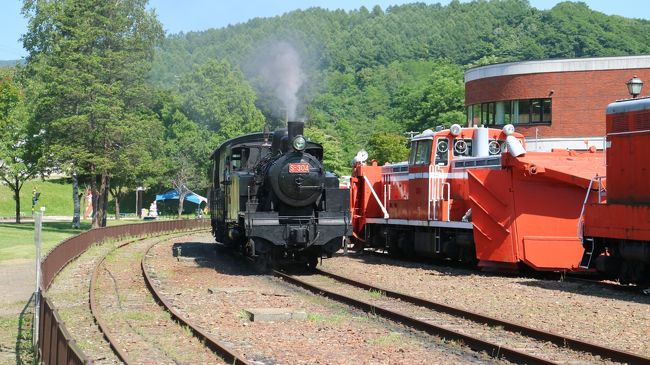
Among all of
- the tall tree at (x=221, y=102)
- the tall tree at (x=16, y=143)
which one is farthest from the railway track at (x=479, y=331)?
the tall tree at (x=221, y=102)

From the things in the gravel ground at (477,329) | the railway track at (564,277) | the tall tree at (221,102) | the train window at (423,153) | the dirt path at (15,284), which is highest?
the tall tree at (221,102)

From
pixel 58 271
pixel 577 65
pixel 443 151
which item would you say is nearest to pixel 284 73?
pixel 443 151

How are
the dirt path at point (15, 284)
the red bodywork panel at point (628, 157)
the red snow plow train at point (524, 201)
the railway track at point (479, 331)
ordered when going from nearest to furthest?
1. the railway track at point (479, 331)
2. the red bodywork panel at point (628, 157)
3. the red snow plow train at point (524, 201)
4. the dirt path at point (15, 284)

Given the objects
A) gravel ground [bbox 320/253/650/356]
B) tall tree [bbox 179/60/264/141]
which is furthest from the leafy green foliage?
gravel ground [bbox 320/253/650/356]

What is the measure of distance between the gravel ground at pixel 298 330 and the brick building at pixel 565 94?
29.2 m

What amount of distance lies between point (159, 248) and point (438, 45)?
562 feet

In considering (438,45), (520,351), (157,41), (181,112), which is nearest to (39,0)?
(157,41)

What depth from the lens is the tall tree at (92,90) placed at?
151 feet

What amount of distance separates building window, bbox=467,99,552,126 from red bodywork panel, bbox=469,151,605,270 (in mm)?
26994

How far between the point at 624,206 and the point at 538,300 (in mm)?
2638

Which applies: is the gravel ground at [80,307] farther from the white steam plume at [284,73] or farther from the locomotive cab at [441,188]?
the locomotive cab at [441,188]

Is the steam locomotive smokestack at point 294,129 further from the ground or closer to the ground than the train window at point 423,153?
further from the ground

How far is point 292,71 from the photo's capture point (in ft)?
111

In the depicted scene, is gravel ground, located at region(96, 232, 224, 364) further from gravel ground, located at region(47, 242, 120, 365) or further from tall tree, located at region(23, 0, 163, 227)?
tall tree, located at region(23, 0, 163, 227)
